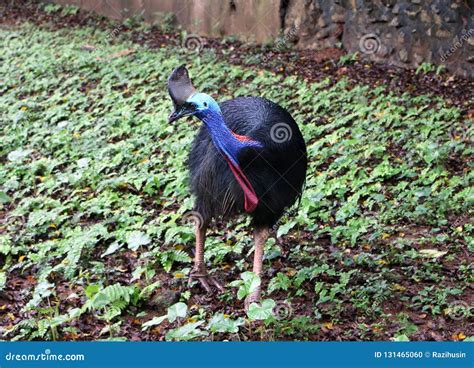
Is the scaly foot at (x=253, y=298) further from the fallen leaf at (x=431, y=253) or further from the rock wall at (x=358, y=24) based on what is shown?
the rock wall at (x=358, y=24)

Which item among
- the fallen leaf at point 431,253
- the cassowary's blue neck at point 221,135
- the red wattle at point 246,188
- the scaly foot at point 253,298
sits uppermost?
the cassowary's blue neck at point 221,135

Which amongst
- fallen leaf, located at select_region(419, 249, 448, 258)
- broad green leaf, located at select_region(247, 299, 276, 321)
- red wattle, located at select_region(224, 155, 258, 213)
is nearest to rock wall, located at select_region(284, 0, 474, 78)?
fallen leaf, located at select_region(419, 249, 448, 258)

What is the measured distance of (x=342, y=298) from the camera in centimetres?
528

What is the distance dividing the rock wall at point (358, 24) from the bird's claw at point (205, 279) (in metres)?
5.95

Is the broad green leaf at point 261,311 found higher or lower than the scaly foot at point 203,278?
higher

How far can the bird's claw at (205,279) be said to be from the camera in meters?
5.45

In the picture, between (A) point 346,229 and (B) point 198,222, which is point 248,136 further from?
(A) point 346,229

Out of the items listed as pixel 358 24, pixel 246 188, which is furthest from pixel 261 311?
pixel 358 24

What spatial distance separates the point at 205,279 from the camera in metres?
5.50

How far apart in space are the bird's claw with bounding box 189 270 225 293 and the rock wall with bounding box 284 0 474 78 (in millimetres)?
5958

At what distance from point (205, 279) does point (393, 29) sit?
6773mm

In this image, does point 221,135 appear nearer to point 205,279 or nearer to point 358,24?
point 205,279

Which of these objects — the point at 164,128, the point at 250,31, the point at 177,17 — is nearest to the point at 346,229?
the point at 164,128

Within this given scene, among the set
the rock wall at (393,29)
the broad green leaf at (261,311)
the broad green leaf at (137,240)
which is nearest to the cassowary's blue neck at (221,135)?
the broad green leaf at (261,311)
